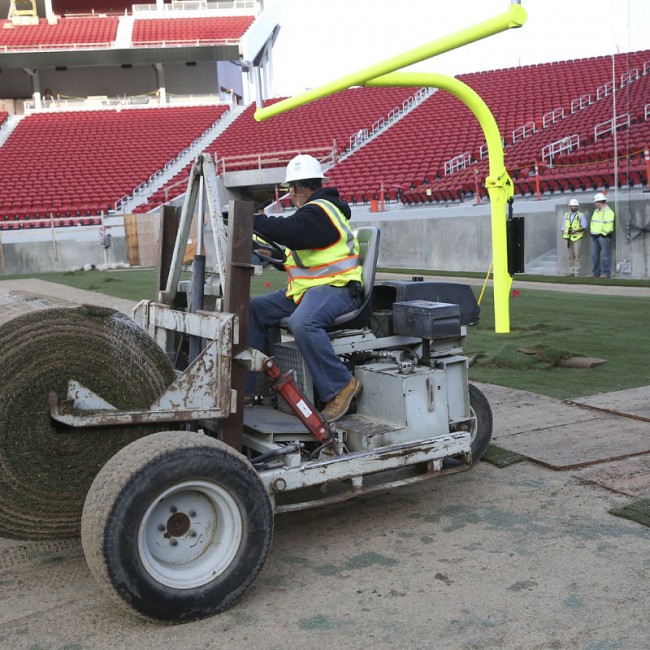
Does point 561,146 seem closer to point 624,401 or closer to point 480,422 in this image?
point 624,401

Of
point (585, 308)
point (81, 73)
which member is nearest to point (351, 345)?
point (585, 308)

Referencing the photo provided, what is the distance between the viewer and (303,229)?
13.1ft

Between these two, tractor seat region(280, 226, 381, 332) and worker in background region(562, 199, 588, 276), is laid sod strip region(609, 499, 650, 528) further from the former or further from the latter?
worker in background region(562, 199, 588, 276)

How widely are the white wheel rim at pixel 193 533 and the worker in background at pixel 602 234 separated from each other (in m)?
13.4

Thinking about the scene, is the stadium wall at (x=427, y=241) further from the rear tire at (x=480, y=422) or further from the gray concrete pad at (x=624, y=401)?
the rear tire at (x=480, y=422)

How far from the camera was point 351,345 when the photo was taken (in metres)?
4.27

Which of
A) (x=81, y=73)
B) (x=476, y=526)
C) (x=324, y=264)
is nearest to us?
(x=476, y=526)

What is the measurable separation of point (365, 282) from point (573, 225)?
12.5 metres

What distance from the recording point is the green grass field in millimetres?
6930

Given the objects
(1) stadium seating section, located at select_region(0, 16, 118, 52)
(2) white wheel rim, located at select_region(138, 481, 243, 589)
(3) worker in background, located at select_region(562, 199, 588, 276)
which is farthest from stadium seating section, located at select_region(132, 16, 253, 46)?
(2) white wheel rim, located at select_region(138, 481, 243, 589)

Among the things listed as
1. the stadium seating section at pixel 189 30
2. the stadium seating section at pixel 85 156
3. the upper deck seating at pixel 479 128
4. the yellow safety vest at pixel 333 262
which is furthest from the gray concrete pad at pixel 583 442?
the stadium seating section at pixel 189 30

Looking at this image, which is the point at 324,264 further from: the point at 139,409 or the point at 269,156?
the point at 269,156

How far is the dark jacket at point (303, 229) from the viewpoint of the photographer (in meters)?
3.91

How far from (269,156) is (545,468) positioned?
2821 centimetres
